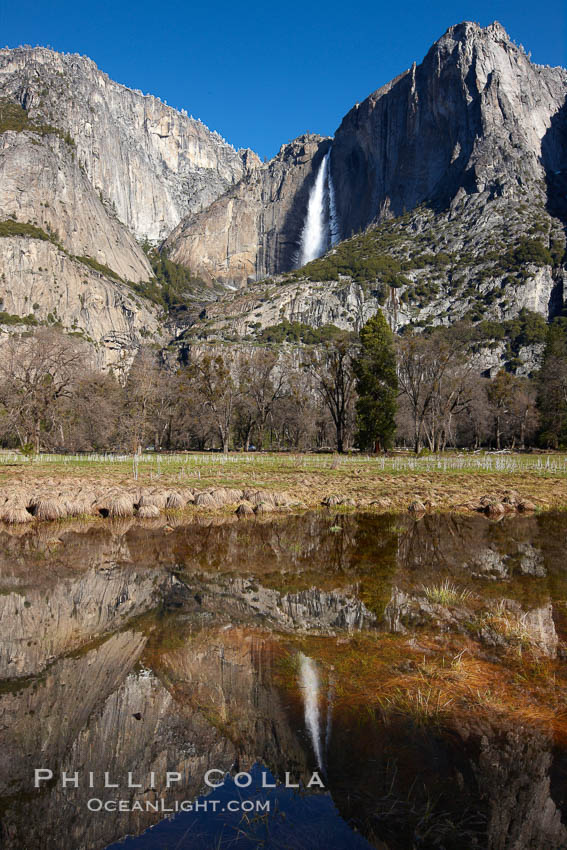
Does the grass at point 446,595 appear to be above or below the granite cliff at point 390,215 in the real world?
below

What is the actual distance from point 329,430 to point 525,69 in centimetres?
14075

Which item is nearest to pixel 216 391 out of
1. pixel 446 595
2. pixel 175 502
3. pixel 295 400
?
pixel 295 400

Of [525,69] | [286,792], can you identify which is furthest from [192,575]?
[525,69]

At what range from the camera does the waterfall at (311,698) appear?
158 inches

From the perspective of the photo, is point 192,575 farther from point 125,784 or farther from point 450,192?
point 450,192

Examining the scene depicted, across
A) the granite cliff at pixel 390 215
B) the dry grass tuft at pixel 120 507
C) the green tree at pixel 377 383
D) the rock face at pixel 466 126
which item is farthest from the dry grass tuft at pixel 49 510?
the rock face at pixel 466 126

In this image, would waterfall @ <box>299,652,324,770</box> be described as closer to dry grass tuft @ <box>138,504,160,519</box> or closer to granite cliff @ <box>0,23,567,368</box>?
dry grass tuft @ <box>138,504,160,519</box>

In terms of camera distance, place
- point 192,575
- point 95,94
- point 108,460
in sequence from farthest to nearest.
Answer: point 95,94 < point 108,460 < point 192,575

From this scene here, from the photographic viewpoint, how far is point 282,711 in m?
4.48

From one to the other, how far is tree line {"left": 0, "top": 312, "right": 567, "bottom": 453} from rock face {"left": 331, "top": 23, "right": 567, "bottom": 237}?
75.2 m

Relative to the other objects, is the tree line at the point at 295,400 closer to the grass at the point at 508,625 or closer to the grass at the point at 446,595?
the grass at the point at 446,595

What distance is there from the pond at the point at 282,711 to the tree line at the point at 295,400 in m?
31.9

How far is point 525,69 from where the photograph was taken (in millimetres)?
148625

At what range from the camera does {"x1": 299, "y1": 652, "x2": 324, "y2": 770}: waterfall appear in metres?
4.02
